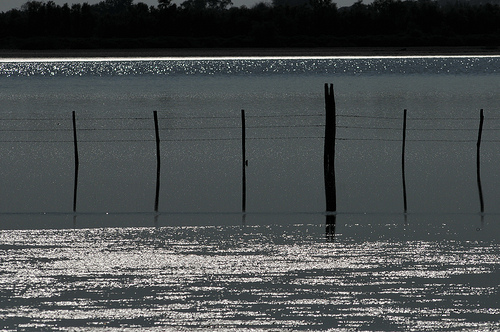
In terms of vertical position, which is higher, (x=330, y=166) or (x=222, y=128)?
(x=330, y=166)

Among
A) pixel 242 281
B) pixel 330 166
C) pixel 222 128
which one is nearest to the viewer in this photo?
pixel 242 281

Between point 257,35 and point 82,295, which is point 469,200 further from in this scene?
point 257,35

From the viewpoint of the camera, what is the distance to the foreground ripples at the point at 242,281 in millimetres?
11062

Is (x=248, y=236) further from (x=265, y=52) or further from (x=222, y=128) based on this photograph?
(x=265, y=52)

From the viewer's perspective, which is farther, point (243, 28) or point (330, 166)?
point (243, 28)

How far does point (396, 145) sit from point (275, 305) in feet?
82.1

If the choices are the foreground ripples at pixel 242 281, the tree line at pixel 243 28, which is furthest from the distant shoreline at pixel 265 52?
the foreground ripples at pixel 242 281

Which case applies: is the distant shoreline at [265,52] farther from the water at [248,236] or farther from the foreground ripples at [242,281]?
the foreground ripples at [242,281]

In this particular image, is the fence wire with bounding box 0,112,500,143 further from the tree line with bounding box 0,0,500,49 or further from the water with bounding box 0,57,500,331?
the tree line with bounding box 0,0,500,49

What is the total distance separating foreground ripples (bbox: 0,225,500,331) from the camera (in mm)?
11062

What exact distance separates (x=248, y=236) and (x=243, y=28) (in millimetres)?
161340

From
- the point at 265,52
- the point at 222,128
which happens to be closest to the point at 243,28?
the point at 265,52

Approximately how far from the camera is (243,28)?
A: 175375mm

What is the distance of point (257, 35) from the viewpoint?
176m
